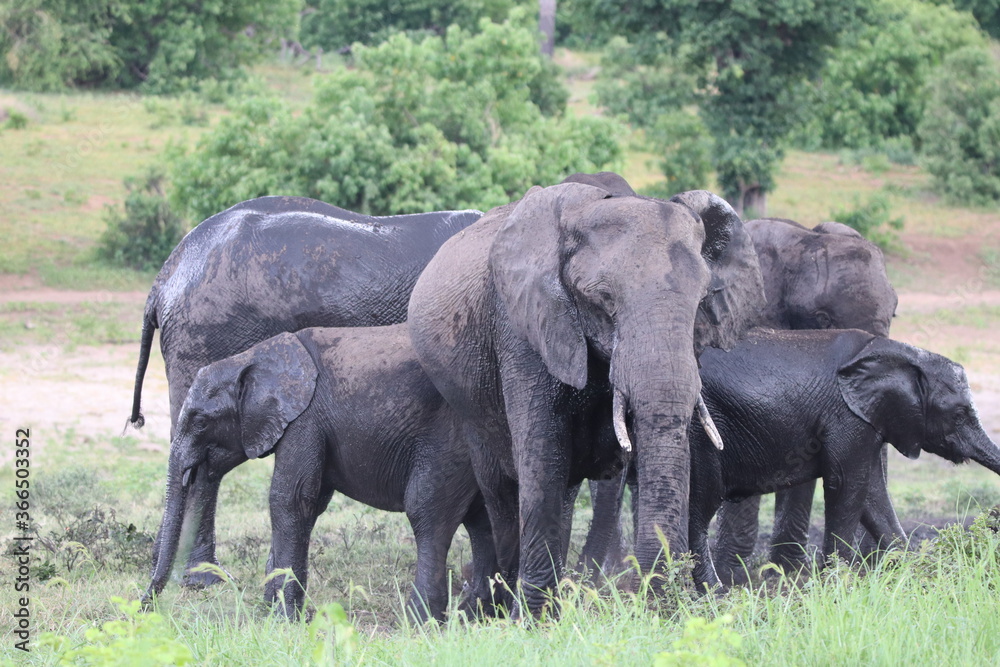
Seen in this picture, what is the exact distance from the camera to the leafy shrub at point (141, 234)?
1739cm

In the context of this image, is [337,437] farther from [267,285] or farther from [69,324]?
[69,324]

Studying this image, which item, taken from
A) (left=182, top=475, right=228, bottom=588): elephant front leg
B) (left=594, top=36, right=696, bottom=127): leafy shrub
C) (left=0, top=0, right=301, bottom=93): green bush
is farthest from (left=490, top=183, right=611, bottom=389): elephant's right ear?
(left=0, top=0, right=301, bottom=93): green bush

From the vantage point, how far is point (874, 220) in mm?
20453

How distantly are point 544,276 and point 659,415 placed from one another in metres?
0.73

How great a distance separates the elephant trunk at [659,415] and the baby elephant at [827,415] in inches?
50.6

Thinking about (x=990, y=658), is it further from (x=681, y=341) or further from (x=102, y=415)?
(x=102, y=415)

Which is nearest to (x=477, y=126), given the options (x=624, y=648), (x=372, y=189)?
(x=372, y=189)


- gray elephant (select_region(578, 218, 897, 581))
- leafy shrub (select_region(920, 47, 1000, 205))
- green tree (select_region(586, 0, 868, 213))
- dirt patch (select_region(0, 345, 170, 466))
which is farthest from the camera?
leafy shrub (select_region(920, 47, 1000, 205))

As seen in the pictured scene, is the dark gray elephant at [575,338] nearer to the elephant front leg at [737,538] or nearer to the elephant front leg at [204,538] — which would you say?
the elephant front leg at [737,538]

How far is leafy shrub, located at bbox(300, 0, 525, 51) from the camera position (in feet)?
91.0

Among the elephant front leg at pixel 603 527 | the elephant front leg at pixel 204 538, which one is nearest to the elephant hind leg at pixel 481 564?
the elephant front leg at pixel 603 527

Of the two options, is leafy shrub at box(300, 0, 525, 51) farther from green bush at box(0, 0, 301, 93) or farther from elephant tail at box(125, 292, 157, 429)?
elephant tail at box(125, 292, 157, 429)

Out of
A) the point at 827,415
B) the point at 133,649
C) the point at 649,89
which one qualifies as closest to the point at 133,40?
the point at 649,89

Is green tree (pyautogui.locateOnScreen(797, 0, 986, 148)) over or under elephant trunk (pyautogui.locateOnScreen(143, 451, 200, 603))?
over
